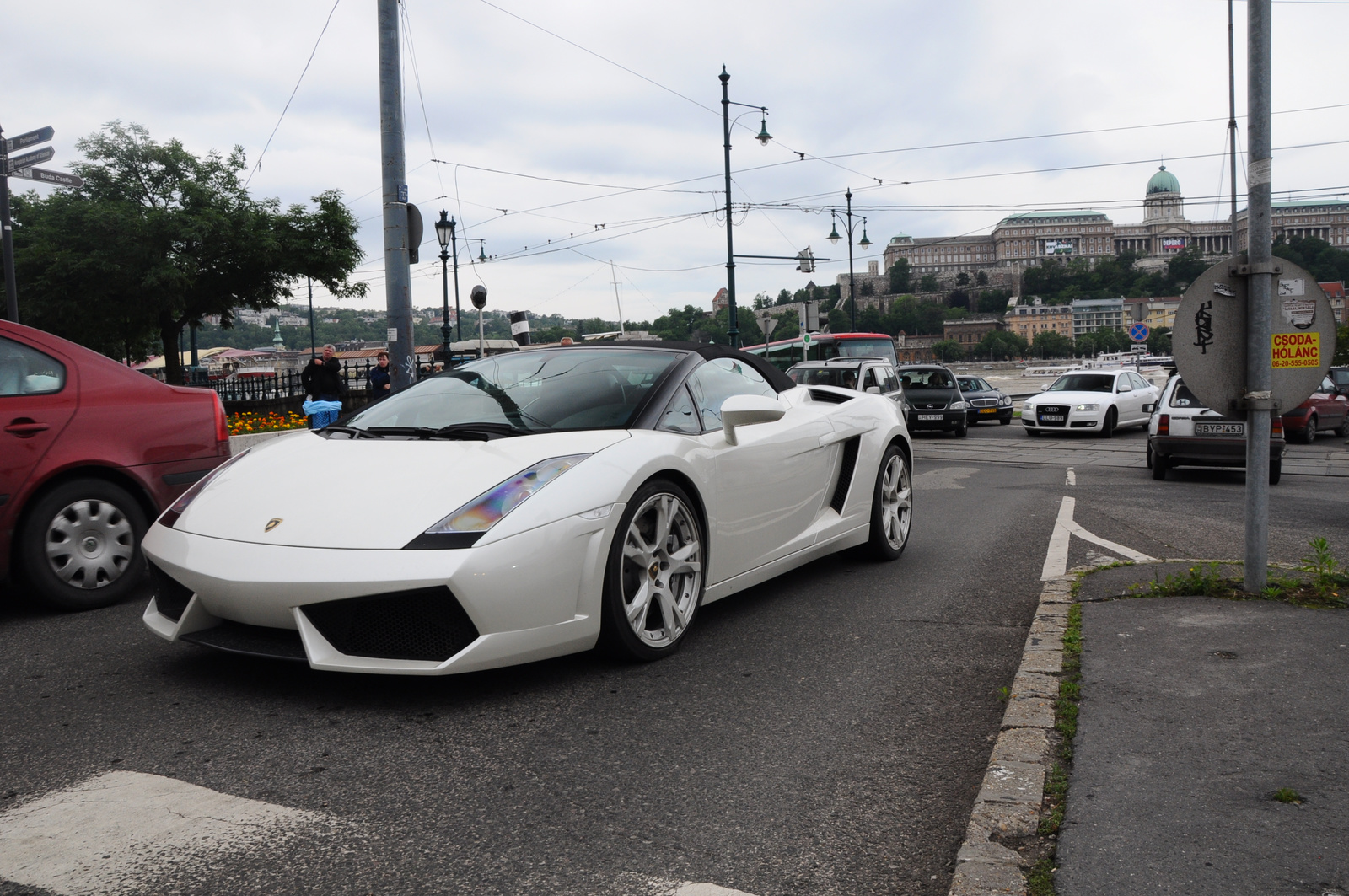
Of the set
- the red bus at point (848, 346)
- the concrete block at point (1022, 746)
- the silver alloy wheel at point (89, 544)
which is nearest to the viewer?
the concrete block at point (1022, 746)

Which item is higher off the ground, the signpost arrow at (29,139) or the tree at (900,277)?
the tree at (900,277)

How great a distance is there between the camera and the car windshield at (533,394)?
4273mm

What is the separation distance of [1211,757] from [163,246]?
92.2 feet

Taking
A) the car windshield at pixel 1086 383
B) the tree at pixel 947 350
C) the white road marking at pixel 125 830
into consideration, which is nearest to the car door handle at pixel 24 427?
the white road marking at pixel 125 830

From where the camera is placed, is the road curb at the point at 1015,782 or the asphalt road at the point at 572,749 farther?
the asphalt road at the point at 572,749

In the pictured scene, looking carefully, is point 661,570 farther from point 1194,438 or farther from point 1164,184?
point 1164,184

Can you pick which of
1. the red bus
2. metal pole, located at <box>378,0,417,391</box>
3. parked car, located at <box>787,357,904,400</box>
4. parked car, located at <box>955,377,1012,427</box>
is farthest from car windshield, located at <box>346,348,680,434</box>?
the red bus

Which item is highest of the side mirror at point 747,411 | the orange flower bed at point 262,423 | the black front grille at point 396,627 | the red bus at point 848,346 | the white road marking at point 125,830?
the red bus at point 848,346

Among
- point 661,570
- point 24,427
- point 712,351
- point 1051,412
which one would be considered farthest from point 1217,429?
point 24,427

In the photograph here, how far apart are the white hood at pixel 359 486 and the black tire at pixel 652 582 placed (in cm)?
30

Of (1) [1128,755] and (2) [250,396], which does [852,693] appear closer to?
(1) [1128,755]

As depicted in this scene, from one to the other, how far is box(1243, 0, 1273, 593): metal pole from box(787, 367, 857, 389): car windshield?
47.0 feet

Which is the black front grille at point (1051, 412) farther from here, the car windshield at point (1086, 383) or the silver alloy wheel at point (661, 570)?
the silver alloy wheel at point (661, 570)

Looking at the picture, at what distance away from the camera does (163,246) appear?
26.4m
